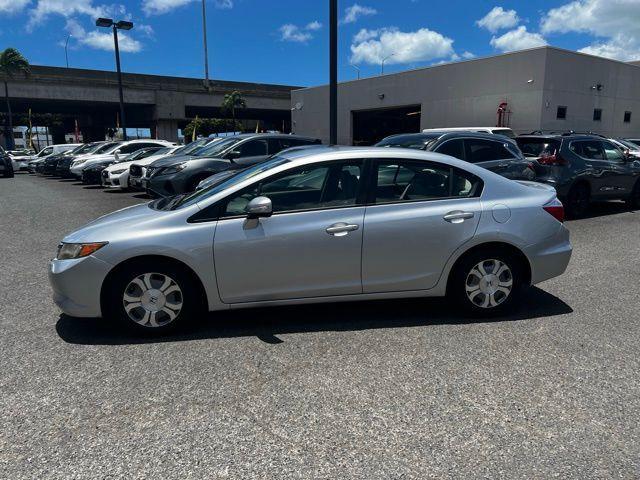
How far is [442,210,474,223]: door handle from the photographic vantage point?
167 inches

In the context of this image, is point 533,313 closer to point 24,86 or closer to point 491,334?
point 491,334

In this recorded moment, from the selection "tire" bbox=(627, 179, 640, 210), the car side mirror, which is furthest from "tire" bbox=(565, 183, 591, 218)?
the car side mirror

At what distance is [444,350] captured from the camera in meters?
3.80

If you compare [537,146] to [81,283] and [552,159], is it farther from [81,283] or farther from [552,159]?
[81,283]

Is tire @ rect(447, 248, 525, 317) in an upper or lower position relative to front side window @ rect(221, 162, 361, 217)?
lower

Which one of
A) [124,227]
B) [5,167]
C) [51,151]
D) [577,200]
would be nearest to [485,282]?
[124,227]

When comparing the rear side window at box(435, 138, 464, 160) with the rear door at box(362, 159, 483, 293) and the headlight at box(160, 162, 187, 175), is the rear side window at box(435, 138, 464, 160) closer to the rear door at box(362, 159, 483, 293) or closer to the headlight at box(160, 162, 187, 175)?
the rear door at box(362, 159, 483, 293)

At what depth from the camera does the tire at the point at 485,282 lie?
4352 mm

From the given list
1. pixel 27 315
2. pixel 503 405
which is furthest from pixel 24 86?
pixel 503 405

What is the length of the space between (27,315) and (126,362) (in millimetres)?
1598

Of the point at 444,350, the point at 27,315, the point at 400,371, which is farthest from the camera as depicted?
the point at 27,315

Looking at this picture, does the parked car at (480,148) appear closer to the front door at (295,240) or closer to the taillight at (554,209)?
the taillight at (554,209)

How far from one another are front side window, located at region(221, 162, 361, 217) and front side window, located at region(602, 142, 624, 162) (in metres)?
8.34

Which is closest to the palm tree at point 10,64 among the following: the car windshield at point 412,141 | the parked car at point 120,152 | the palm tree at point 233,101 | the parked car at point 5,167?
the palm tree at point 233,101
